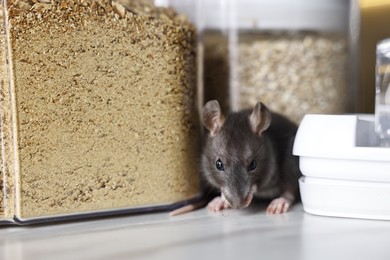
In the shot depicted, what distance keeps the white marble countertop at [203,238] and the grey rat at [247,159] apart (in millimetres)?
53

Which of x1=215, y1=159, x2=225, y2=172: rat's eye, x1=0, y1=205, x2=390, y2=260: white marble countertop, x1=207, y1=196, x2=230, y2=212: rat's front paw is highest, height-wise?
x1=215, y1=159, x2=225, y2=172: rat's eye

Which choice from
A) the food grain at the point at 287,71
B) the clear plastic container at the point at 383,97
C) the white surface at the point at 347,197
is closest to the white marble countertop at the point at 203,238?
the white surface at the point at 347,197

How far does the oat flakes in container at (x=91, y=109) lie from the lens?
984mm

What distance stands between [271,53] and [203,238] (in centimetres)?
60

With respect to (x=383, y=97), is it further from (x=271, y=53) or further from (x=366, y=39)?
(x=366, y=39)

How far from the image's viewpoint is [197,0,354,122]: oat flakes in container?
1.41m

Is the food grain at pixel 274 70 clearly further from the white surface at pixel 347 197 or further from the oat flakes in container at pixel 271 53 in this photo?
the white surface at pixel 347 197

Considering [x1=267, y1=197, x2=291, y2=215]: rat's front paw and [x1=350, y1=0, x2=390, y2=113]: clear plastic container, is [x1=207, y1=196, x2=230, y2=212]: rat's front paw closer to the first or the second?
[x1=267, y1=197, x2=291, y2=215]: rat's front paw

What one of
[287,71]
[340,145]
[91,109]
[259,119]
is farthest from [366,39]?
[91,109]

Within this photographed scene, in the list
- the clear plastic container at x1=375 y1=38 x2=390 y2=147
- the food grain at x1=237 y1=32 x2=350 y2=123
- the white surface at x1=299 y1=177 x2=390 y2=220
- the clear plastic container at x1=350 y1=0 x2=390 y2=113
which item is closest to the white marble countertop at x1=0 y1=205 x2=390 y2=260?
the white surface at x1=299 y1=177 x2=390 y2=220

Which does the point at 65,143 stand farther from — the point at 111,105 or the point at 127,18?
the point at 127,18

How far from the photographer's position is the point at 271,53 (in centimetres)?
141

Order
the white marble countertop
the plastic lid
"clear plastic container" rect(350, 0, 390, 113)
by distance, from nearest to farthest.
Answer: the white marble countertop, the plastic lid, "clear plastic container" rect(350, 0, 390, 113)

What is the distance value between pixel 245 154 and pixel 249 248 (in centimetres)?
30
